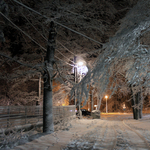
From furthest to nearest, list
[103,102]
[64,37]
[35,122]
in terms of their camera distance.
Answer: [103,102], [64,37], [35,122]

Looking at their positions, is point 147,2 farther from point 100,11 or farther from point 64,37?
point 64,37

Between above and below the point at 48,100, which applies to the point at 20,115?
below

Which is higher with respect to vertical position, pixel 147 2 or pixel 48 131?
pixel 147 2

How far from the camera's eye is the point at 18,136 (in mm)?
6336

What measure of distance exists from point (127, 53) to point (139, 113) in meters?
14.6

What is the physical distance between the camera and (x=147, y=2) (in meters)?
5.19

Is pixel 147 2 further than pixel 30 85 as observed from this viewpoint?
No

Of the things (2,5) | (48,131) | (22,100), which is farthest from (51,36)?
(22,100)

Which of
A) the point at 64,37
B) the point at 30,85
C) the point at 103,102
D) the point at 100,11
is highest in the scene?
the point at 100,11

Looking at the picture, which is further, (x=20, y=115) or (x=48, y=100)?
(x=20, y=115)

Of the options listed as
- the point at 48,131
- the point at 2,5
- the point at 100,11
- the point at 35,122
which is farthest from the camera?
the point at 35,122

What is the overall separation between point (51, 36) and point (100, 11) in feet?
11.1

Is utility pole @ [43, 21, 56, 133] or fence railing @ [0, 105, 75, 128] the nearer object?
fence railing @ [0, 105, 75, 128]

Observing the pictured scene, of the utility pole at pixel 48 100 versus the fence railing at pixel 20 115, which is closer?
the fence railing at pixel 20 115
